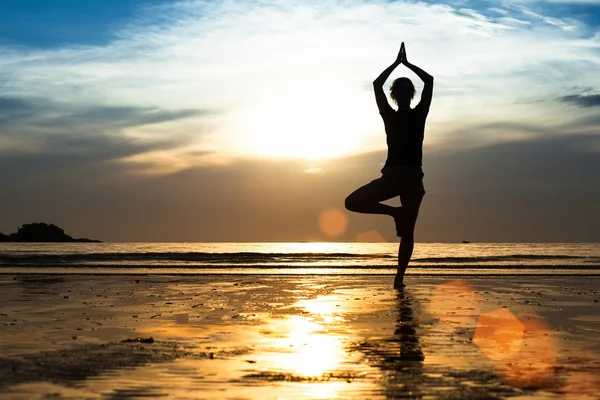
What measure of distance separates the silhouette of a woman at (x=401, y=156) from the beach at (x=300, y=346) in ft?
4.52

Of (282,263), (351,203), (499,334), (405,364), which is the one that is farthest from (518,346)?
(282,263)

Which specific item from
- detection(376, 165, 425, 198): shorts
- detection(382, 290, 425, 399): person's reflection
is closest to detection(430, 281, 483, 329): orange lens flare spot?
detection(382, 290, 425, 399): person's reflection

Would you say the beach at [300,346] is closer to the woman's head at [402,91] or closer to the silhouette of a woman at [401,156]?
the silhouette of a woman at [401,156]

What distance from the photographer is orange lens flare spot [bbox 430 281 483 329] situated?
7.27m

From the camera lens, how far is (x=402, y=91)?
1087cm

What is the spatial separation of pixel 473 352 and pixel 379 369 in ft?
3.37

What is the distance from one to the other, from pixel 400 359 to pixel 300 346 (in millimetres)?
906

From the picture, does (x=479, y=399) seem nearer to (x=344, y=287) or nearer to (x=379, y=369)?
(x=379, y=369)

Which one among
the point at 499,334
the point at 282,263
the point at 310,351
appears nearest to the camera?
the point at 310,351

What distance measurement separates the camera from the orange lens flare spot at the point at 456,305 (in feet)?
23.9

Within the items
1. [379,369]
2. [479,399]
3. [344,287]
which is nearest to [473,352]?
[379,369]

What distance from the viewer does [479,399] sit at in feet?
12.4

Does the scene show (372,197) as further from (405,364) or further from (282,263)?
(282,263)

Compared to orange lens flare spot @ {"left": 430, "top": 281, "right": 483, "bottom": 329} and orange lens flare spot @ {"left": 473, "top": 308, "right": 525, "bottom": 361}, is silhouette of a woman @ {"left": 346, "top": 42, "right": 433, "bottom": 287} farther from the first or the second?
orange lens flare spot @ {"left": 473, "top": 308, "right": 525, "bottom": 361}
